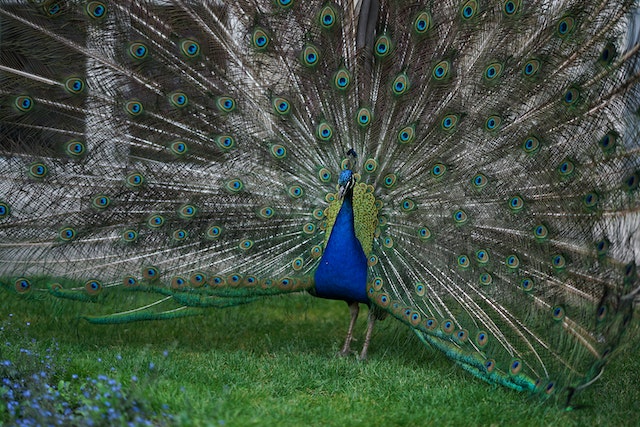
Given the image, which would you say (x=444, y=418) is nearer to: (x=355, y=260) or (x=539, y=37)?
(x=355, y=260)

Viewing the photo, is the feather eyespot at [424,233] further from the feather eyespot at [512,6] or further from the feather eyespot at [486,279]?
the feather eyespot at [512,6]

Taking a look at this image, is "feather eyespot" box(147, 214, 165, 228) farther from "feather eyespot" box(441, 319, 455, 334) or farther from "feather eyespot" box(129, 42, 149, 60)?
"feather eyespot" box(441, 319, 455, 334)

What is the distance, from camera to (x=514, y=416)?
14.6 feet

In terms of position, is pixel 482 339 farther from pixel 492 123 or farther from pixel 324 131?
pixel 324 131

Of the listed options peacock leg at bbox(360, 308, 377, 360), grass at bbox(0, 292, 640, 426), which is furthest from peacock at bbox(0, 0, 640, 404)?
grass at bbox(0, 292, 640, 426)

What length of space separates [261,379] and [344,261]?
93 cm

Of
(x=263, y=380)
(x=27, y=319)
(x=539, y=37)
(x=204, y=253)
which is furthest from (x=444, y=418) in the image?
(x=27, y=319)

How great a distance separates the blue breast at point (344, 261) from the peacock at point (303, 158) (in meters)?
0.01

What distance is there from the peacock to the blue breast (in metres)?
0.01

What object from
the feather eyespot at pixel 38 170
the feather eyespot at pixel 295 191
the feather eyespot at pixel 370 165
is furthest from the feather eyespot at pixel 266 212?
the feather eyespot at pixel 38 170

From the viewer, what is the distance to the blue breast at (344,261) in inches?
211

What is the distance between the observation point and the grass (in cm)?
418

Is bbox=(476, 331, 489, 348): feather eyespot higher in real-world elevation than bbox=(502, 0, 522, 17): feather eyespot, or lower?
lower

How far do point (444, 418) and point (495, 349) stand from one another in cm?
68
